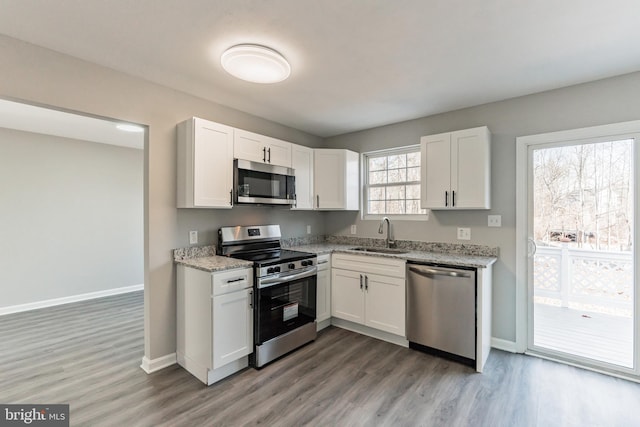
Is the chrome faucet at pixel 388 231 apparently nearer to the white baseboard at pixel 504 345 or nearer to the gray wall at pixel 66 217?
the white baseboard at pixel 504 345

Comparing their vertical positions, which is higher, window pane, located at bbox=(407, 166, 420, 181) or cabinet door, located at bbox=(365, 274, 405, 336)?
window pane, located at bbox=(407, 166, 420, 181)

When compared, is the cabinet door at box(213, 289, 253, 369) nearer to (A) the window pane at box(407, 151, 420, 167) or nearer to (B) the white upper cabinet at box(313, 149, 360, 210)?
(B) the white upper cabinet at box(313, 149, 360, 210)

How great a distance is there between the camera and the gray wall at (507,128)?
2527 millimetres

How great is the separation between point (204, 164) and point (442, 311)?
2604 millimetres

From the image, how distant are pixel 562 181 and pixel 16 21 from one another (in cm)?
438

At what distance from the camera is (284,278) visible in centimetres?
282

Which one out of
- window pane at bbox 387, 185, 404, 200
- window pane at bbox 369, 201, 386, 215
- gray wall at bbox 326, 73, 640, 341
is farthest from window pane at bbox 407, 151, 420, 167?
window pane at bbox 369, 201, 386, 215

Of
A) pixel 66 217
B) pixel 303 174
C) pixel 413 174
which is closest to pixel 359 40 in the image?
pixel 303 174

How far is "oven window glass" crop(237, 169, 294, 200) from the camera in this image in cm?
296

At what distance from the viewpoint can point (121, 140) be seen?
468 cm

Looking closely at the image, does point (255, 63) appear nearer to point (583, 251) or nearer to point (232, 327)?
point (232, 327)

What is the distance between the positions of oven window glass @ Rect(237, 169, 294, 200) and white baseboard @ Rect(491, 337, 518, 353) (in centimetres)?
266

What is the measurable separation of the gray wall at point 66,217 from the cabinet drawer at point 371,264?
3878mm

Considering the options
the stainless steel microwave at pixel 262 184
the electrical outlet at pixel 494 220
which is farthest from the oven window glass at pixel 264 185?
the electrical outlet at pixel 494 220
